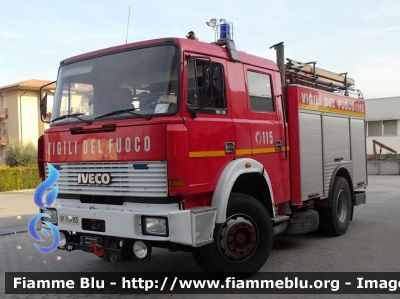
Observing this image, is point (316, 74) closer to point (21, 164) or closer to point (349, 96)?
point (349, 96)

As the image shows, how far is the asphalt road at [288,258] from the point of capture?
5.93m

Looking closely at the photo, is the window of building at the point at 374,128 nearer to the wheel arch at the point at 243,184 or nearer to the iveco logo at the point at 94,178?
the wheel arch at the point at 243,184

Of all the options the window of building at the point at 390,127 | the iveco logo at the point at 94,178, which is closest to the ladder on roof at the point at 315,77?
the iveco logo at the point at 94,178

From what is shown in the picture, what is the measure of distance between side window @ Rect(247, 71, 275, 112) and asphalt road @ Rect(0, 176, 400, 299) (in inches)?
86.2

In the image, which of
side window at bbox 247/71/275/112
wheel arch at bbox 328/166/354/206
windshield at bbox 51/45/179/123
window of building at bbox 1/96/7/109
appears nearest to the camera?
windshield at bbox 51/45/179/123

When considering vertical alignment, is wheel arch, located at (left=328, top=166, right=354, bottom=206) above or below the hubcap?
above

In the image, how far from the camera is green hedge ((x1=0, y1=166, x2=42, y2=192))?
65.0ft

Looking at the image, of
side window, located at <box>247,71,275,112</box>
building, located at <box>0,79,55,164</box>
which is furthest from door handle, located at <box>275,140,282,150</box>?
building, located at <box>0,79,55,164</box>

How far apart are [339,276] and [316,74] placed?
12.2 feet

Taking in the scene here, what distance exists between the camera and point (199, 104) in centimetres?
477

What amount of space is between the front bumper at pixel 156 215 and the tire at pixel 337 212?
362 centimetres

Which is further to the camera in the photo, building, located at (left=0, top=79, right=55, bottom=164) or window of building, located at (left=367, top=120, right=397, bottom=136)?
building, located at (left=0, top=79, right=55, bottom=164)

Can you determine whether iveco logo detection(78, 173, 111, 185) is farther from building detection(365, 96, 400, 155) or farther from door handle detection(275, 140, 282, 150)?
building detection(365, 96, 400, 155)

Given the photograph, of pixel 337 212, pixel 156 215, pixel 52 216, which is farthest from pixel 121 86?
pixel 337 212
